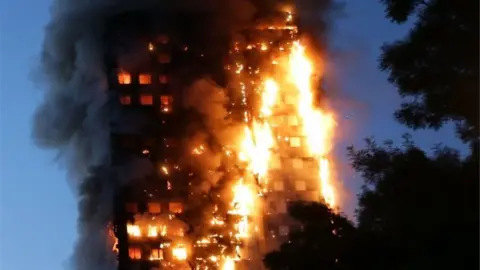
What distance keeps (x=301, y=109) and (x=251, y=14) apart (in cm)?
412

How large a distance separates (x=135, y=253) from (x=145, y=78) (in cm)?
706

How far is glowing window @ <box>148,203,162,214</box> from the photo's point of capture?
26.3 meters

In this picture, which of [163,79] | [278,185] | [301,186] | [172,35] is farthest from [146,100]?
[301,186]

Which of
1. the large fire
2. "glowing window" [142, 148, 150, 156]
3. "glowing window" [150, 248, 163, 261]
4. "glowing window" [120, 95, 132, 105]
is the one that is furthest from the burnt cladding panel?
"glowing window" [150, 248, 163, 261]

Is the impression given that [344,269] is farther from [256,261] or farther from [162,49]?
[162,49]

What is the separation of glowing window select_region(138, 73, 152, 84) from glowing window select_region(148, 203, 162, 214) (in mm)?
5101

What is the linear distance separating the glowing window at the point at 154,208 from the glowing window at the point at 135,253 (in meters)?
1.51

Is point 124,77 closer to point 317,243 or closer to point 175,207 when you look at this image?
point 175,207

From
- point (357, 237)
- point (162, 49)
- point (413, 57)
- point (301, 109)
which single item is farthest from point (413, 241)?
point (162, 49)

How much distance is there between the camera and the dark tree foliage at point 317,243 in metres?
4.84

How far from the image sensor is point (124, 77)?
28.5 meters

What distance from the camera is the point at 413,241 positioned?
466 cm

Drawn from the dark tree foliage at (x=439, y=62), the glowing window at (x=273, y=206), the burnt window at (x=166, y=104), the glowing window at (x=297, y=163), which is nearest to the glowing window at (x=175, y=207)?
the glowing window at (x=273, y=206)

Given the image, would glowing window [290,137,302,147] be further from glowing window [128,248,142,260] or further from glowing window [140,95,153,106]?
glowing window [128,248,142,260]
